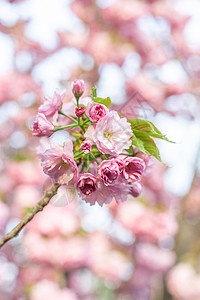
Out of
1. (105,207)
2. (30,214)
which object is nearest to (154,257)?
(105,207)

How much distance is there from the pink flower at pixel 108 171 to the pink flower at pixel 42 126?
0.14m

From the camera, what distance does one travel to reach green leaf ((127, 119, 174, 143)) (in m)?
0.75

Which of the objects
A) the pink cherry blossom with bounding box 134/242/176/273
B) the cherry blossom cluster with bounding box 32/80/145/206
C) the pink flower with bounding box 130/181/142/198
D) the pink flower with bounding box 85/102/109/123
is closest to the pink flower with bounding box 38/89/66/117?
the cherry blossom cluster with bounding box 32/80/145/206

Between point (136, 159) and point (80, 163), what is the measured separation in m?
0.13

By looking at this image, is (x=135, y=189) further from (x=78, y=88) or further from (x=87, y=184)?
(x=78, y=88)

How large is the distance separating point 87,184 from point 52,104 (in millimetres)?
196

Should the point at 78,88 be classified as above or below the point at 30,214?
above

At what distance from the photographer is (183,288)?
12.0 feet

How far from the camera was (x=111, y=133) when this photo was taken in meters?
0.71

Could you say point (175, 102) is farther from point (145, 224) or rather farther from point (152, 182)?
point (145, 224)

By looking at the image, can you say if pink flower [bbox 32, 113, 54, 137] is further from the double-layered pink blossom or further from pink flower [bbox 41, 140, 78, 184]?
the double-layered pink blossom

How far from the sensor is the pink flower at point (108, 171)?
709 mm

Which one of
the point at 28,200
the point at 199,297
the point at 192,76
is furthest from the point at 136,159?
the point at 192,76

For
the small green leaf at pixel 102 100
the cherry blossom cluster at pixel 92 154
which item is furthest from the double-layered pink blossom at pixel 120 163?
the small green leaf at pixel 102 100
